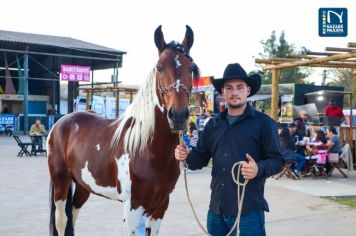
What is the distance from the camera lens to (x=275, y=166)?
2.60 metres

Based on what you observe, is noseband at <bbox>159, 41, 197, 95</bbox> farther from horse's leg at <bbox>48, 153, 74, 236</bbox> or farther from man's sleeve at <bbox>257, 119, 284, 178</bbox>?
horse's leg at <bbox>48, 153, 74, 236</bbox>

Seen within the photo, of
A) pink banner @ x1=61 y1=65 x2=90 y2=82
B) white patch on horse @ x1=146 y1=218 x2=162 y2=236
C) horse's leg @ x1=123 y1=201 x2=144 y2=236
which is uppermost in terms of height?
pink banner @ x1=61 y1=65 x2=90 y2=82

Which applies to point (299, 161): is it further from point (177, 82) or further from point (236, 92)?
point (236, 92)

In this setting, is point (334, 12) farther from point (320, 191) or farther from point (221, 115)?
point (221, 115)

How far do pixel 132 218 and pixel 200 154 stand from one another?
0.81 meters

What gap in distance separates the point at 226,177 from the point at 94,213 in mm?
3851

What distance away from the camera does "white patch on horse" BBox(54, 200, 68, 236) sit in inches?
178

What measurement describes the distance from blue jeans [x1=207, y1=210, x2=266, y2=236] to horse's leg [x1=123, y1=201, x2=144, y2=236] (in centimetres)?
73

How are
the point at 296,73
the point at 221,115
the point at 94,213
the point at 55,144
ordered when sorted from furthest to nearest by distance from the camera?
the point at 296,73, the point at 94,213, the point at 55,144, the point at 221,115

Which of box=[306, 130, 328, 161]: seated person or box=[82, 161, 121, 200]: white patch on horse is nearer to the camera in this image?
box=[82, 161, 121, 200]: white patch on horse

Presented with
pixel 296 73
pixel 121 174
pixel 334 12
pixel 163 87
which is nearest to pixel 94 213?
pixel 121 174

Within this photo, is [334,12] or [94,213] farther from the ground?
[334,12]

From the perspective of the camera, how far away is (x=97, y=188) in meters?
3.85

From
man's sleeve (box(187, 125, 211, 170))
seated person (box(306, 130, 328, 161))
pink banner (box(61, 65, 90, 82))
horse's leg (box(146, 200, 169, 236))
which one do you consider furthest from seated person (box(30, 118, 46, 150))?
pink banner (box(61, 65, 90, 82))
